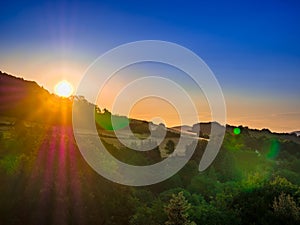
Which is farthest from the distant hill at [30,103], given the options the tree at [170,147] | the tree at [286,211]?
the tree at [286,211]

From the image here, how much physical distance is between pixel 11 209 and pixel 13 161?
908 centimetres

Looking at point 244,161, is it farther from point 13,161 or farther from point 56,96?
point 13,161

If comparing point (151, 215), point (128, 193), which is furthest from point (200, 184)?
point (151, 215)

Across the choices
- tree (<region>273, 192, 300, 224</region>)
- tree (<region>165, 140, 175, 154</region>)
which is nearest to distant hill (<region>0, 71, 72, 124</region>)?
tree (<region>165, 140, 175, 154</region>)

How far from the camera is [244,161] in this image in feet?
396

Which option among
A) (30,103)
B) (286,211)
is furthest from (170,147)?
(286,211)

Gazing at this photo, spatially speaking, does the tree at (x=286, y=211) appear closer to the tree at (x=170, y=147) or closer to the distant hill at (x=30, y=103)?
the distant hill at (x=30, y=103)

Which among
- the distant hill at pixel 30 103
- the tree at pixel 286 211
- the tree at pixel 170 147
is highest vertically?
the distant hill at pixel 30 103

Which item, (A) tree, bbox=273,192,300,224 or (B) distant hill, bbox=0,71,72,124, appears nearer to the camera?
(A) tree, bbox=273,192,300,224

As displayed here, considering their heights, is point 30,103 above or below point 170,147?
above

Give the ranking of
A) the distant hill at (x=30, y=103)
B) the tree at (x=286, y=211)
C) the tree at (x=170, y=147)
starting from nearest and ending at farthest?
the tree at (x=286, y=211) → the distant hill at (x=30, y=103) → the tree at (x=170, y=147)

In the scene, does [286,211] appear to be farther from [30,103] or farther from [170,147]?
[30,103]

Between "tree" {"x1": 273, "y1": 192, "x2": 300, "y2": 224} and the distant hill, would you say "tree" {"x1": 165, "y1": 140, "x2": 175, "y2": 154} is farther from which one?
"tree" {"x1": 273, "y1": 192, "x2": 300, "y2": 224}

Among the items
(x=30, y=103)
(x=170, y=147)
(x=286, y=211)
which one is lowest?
(x=286, y=211)
